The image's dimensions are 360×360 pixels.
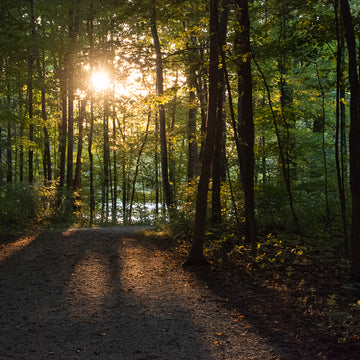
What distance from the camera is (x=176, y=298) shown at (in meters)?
6.02

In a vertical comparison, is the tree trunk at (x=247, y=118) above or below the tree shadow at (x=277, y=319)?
above

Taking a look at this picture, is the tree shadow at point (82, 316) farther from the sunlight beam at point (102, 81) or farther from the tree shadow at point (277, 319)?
the sunlight beam at point (102, 81)

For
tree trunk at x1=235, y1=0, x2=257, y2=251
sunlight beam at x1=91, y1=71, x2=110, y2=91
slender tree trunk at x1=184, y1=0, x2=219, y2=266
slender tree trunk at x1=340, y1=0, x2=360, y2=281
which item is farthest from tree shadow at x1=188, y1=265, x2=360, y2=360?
sunlight beam at x1=91, y1=71, x2=110, y2=91

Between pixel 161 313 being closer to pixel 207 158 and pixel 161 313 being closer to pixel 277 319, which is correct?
pixel 277 319

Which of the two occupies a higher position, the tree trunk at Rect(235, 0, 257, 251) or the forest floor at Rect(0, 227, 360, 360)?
the tree trunk at Rect(235, 0, 257, 251)

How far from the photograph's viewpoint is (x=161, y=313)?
5285 millimetres

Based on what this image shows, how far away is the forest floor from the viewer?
3996 mm

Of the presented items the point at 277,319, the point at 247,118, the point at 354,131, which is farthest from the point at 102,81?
the point at 277,319

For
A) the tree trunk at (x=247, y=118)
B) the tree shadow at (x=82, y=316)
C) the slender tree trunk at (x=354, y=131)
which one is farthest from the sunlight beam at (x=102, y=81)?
the slender tree trunk at (x=354, y=131)

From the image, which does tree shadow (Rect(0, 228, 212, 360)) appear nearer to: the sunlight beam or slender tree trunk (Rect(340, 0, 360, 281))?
slender tree trunk (Rect(340, 0, 360, 281))

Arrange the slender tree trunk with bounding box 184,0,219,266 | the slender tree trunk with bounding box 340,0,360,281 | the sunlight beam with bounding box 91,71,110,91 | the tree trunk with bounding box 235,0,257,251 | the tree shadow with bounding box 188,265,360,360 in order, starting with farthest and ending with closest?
the sunlight beam with bounding box 91,71,110,91 → the slender tree trunk with bounding box 184,0,219,266 → the tree trunk with bounding box 235,0,257,251 → the slender tree trunk with bounding box 340,0,360,281 → the tree shadow with bounding box 188,265,360,360

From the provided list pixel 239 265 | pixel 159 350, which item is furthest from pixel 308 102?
pixel 159 350

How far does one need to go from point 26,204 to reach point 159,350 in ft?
36.9

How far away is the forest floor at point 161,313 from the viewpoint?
4.00 m
